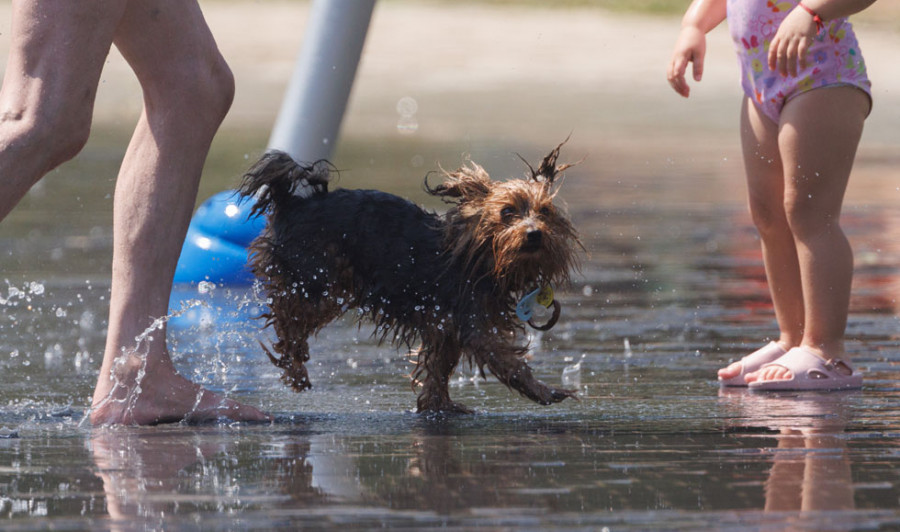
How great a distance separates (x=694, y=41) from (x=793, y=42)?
0.61 metres

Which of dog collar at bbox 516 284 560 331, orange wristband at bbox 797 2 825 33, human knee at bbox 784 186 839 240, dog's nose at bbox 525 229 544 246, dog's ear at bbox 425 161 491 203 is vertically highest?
orange wristband at bbox 797 2 825 33

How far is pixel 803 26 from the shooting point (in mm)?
4680

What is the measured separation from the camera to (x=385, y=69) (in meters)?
30.5

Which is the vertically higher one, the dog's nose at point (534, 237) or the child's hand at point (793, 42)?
the child's hand at point (793, 42)

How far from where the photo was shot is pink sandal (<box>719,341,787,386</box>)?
489 centimetres

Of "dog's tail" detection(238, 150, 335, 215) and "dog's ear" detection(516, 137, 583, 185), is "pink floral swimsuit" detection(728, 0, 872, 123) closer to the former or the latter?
"dog's ear" detection(516, 137, 583, 185)

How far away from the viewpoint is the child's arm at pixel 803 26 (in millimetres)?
4656

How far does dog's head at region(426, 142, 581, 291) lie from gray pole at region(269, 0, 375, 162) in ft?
9.83

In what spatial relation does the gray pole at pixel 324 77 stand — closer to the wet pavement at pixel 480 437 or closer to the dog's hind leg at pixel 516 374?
the wet pavement at pixel 480 437

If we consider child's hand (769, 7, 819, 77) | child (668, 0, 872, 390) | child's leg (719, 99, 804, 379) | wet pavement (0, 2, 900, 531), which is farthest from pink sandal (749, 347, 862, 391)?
child's hand (769, 7, 819, 77)

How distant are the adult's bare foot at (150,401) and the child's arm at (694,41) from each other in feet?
6.75

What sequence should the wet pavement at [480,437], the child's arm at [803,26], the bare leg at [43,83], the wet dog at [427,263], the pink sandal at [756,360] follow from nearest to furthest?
1. the wet pavement at [480,437]
2. the bare leg at [43,83]
3. the wet dog at [427,263]
4. the child's arm at [803,26]
5. the pink sandal at [756,360]

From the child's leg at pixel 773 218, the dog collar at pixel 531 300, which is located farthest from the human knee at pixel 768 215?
the dog collar at pixel 531 300

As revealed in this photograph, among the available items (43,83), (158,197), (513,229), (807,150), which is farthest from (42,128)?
(807,150)
